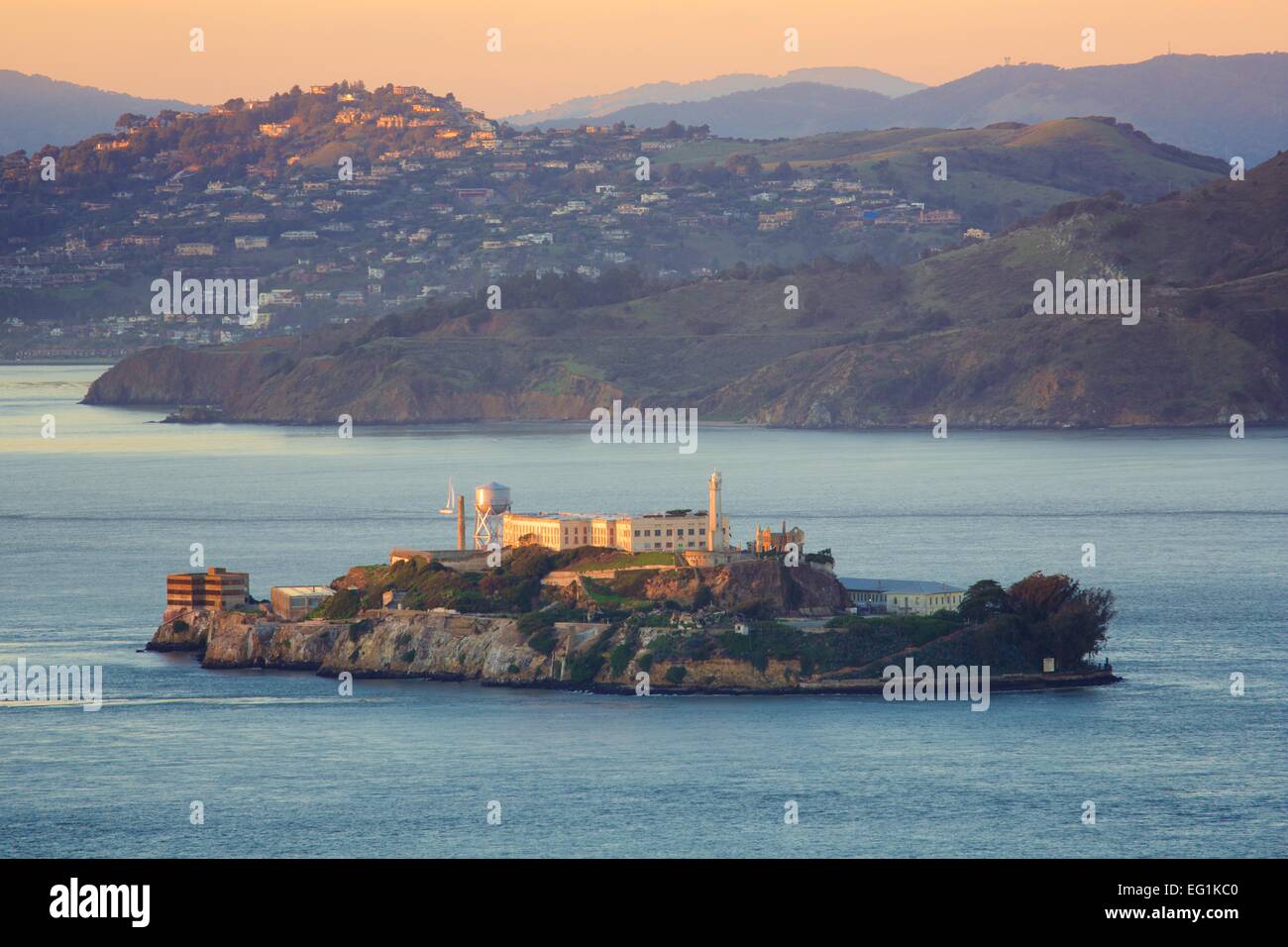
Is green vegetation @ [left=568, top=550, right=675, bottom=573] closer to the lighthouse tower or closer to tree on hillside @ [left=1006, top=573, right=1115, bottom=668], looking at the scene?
the lighthouse tower

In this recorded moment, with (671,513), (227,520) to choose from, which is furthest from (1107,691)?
(227,520)

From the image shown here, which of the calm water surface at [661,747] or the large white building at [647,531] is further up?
the large white building at [647,531]

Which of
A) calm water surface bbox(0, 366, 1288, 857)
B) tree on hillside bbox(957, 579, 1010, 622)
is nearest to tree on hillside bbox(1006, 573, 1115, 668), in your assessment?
tree on hillside bbox(957, 579, 1010, 622)

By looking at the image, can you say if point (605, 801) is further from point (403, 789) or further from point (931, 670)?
point (931, 670)

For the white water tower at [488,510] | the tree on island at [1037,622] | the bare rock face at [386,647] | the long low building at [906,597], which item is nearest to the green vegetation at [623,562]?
the bare rock face at [386,647]

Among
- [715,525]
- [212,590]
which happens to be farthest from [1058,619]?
[212,590]

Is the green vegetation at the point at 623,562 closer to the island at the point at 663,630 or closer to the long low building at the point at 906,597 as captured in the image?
the island at the point at 663,630

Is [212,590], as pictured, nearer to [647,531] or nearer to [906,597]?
[647,531]

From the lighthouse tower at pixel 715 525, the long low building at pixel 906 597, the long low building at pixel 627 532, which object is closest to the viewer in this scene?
the long low building at pixel 906 597
